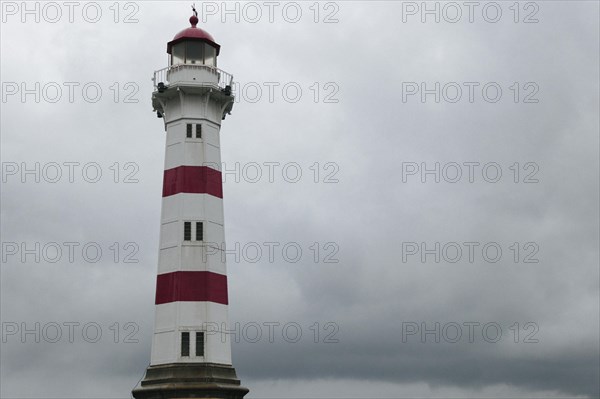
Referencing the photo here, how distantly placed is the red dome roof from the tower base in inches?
691

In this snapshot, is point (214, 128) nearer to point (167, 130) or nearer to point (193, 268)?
point (167, 130)

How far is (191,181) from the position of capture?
49.1 metres

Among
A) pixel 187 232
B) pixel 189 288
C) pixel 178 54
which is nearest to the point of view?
pixel 189 288

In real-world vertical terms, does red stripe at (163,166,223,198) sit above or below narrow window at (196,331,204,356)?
above

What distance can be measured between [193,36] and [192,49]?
70 cm

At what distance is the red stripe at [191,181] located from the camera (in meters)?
49.0

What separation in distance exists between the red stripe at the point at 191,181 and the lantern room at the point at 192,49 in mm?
6155

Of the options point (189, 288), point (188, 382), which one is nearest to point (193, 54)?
point (189, 288)

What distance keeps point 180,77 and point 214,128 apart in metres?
3.26

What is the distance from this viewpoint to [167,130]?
50.9 meters

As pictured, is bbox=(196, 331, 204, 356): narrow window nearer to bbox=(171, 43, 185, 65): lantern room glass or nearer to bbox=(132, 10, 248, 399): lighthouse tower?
bbox=(132, 10, 248, 399): lighthouse tower

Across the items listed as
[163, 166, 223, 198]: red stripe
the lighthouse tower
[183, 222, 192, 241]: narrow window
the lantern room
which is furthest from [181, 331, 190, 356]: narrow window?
the lantern room

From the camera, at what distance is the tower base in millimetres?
45938

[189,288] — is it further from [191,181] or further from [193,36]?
[193,36]
